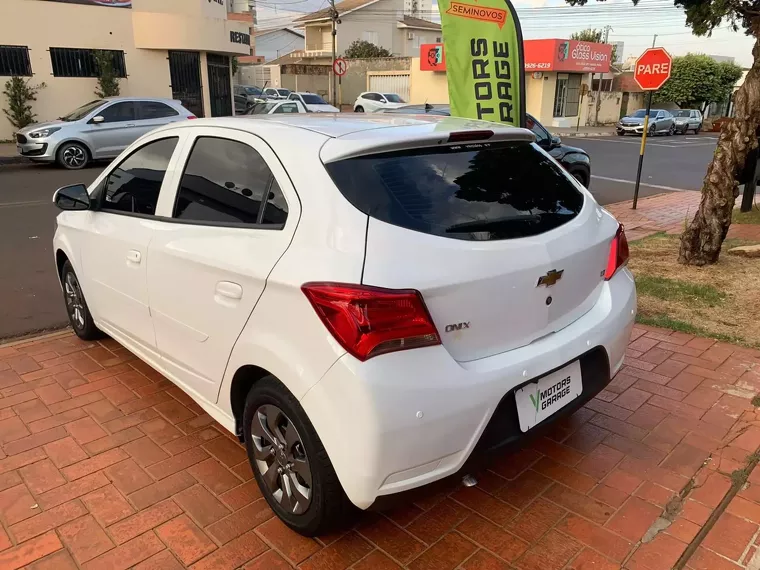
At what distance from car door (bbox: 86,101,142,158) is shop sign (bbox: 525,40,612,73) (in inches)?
935

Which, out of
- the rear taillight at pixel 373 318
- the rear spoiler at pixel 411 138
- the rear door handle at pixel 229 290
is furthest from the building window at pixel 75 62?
the rear taillight at pixel 373 318

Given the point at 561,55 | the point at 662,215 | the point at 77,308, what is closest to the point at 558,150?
the point at 662,215

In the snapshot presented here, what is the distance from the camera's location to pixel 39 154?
534 inches

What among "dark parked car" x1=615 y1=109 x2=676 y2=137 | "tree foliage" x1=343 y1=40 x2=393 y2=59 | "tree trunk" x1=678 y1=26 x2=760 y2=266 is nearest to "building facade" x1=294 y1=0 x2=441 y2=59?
"tree foliage" x1=343 y1=40 x2=393 y2=59

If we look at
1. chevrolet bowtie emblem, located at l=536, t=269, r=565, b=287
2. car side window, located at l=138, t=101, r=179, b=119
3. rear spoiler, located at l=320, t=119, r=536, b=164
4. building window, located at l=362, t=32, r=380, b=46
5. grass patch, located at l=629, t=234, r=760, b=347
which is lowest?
grass patch, located at l=629, t=234, r=760, b=347

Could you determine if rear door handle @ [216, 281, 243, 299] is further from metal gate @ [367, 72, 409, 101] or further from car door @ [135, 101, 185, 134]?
metal gate @ [367, 72, 409, 101]

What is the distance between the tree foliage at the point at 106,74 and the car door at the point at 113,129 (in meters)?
5.99

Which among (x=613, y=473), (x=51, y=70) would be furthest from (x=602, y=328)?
(x=51, y=70)

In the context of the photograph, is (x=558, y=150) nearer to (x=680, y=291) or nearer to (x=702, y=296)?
(x=680, y=291)

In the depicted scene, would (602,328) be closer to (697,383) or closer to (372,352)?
(372,352)

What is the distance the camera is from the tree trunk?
5910mm

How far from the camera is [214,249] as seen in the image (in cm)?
276

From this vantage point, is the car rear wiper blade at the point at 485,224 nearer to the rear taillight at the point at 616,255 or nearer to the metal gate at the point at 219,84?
the rear taillight at the point at 616,255

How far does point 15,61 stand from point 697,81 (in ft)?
131
